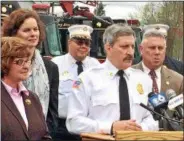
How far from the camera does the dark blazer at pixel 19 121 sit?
252 centimetres

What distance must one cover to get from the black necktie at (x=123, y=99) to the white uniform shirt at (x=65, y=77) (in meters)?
1.12

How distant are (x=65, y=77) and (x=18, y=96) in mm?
1739

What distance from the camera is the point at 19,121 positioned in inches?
102

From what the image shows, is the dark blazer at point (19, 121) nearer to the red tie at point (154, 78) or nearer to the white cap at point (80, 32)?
the red tie at point (154, 78)

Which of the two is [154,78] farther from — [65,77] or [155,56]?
[65,77]

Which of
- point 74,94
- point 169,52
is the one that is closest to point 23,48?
point 74,94

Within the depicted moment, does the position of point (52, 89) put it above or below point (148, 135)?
below

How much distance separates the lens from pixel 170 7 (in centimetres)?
726

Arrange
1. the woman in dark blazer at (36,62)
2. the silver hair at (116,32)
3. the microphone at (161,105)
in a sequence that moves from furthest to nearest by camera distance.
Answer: the woman in dark blazer at (36,62)
the silver hair at (116,32)
the microphone at (161,105)

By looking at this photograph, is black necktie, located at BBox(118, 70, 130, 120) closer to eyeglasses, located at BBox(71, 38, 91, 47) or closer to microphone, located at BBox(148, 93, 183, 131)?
microphone, located at BBox(148, 93, 183, 131)

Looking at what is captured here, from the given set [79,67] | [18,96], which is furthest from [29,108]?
[79,67]

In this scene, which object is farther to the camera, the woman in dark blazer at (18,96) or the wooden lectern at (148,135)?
the woman in dark blazer at (18,96)

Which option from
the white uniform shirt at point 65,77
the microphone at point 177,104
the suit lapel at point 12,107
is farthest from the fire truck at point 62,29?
the microphone at point 177,104

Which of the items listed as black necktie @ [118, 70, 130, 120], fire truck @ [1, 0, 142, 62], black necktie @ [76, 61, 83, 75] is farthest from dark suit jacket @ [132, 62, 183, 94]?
fire truck @ [1, 0, 142, 62]
